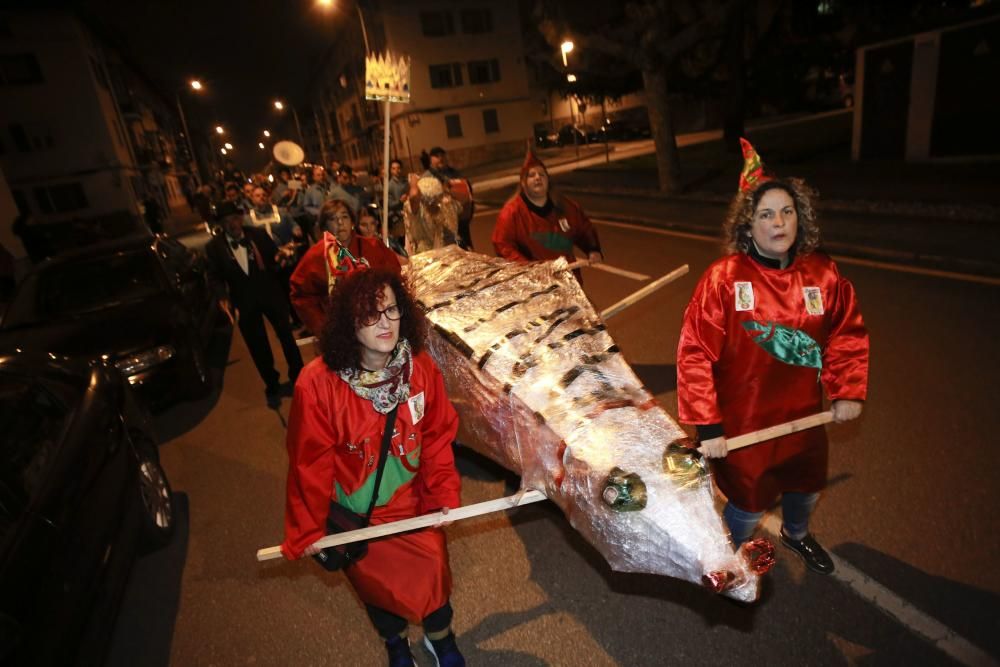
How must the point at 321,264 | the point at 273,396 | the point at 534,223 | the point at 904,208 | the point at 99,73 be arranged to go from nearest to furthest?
the point at 321,264 < the point at 534,223 < the point at 273,396 < the point at 904,208 < the point at 99,73

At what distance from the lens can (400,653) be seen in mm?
2418

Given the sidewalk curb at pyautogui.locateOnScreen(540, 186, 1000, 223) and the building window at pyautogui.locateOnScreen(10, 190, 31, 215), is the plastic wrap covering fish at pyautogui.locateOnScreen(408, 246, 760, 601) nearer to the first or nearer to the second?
the sidewalk curb at pyautogui.locateOnScreen(540, 186, 1000, 223)

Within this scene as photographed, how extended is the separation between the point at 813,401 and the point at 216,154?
10381 cm

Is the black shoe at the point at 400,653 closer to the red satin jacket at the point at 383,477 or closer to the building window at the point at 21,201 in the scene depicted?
the red satin jacket at the point at 383,477

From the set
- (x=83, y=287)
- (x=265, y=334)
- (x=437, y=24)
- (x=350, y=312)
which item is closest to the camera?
(x=350, y=312)

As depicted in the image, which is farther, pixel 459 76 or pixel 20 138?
pixel 459 76

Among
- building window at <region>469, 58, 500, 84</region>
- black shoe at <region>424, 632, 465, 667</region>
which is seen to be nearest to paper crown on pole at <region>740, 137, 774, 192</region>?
black shoe at <region>424, 632, 465, 667</region>

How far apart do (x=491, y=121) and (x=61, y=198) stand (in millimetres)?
25327

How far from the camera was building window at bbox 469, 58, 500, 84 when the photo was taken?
1551 inches

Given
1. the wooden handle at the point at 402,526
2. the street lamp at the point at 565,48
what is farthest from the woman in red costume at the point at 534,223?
the street lamp at the point at 565,48

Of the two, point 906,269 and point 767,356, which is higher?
point 767,356

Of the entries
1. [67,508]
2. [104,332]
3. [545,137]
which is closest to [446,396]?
[67,508]

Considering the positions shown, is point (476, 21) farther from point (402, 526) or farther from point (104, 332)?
point (402, 526)

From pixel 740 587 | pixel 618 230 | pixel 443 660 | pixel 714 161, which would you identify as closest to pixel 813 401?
pixel 740 587
